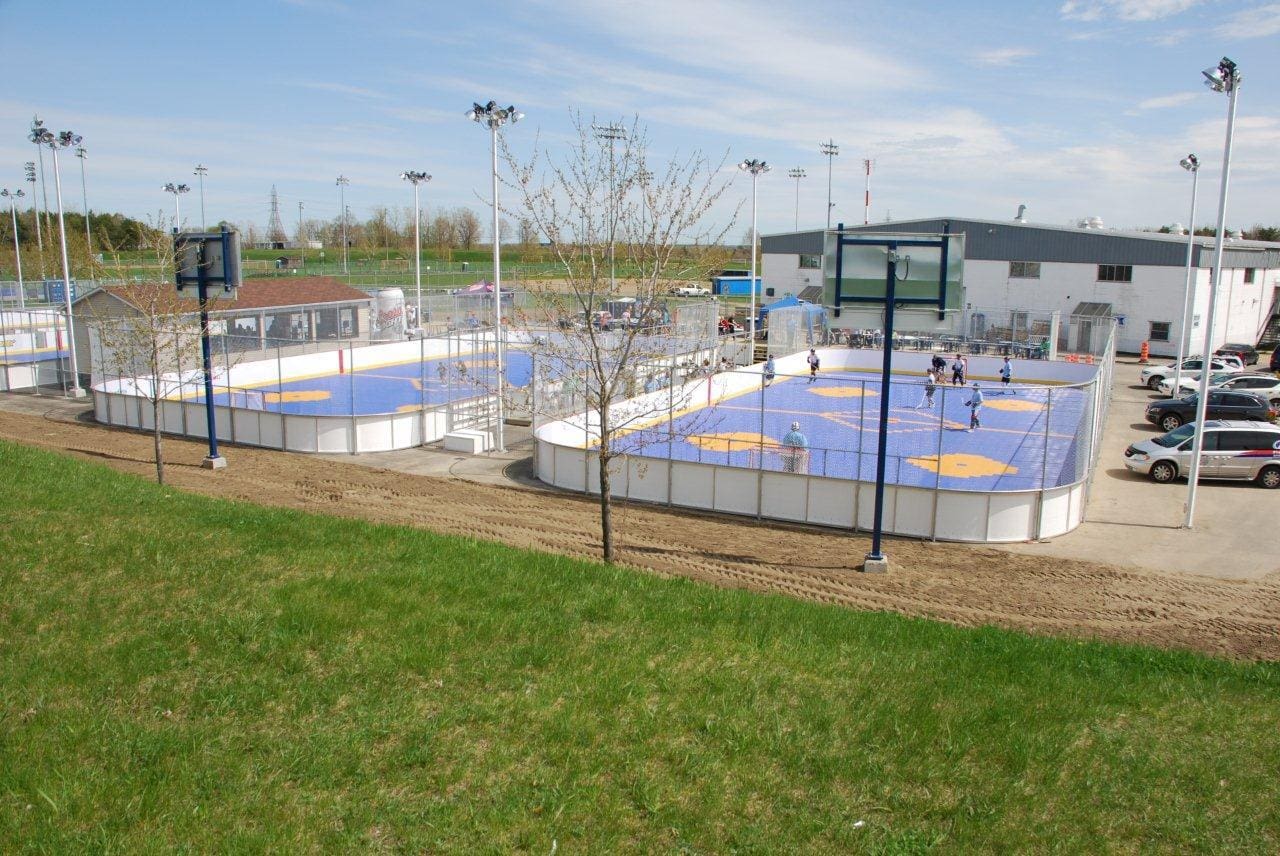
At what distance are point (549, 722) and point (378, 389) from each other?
32.5m

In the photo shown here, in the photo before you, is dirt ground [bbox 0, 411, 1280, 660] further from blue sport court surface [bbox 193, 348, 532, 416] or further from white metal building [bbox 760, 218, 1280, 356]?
white metal building [bbox 760, 218, 1280, 356]

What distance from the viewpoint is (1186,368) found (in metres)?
43.6

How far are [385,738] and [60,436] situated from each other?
26.3 meters

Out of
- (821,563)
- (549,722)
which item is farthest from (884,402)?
(549,722)

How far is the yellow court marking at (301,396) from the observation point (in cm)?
3403

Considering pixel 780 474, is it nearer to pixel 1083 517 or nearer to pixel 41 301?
pixel 1083 517

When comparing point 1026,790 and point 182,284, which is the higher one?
point 182,284

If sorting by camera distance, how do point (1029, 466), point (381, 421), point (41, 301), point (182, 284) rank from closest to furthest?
point (182, 284)
point (1029, 466)
point (381, 421)
point (41, 301)

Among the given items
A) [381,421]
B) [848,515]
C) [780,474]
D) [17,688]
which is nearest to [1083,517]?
[848,515]

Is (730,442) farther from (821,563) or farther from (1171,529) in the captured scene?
(1171,529)

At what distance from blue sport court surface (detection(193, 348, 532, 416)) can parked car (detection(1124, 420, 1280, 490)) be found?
1769cm

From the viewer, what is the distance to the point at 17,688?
7.13 meters

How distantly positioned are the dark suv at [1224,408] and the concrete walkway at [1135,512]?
1190mm

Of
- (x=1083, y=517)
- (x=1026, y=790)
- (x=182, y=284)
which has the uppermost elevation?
(x=182, y=284)
